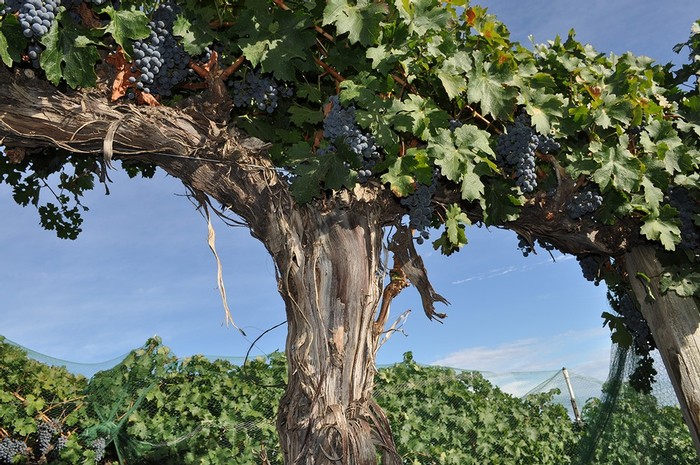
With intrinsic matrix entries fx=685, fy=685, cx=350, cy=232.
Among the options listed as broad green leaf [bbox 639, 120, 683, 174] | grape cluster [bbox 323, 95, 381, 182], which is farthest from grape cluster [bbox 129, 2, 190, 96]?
broad green leaf [bbox 639, 120, 683, 174]

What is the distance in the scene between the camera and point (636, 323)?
5.55 metres

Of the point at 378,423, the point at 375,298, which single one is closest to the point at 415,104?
→ the point at 375,298

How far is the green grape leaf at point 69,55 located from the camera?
306 cm

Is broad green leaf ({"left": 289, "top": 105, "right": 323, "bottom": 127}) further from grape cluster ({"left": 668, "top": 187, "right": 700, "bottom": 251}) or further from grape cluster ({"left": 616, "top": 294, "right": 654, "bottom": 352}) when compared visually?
grape cluster ({"left": 616, "top": 294, "right": 654, "bottom": 352})

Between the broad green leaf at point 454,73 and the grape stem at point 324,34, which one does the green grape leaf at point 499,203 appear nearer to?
the broad green leaf at point 454,73

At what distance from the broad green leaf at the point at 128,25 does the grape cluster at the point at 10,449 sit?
14.8 ft

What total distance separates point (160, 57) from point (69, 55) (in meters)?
0.45

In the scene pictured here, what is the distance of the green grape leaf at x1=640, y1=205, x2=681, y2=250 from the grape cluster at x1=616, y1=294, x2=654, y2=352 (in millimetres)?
1088

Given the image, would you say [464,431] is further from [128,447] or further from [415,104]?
[415,104]

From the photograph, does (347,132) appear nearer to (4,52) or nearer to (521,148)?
(521,148)

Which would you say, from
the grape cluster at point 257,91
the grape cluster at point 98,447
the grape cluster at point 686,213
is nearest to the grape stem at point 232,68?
the grape cluster at point 257,91

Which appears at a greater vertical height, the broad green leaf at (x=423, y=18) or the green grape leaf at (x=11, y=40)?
the broad green leaf at (x=423, y=18)

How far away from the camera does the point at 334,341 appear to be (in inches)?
135

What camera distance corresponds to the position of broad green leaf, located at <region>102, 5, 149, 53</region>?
3113 mm
